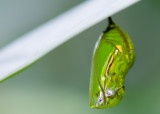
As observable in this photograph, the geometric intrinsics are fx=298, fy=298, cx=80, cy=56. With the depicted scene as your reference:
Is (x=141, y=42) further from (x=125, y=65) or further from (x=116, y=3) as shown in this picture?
(x=116, y=3)

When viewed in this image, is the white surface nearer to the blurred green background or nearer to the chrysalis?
the chrysalis

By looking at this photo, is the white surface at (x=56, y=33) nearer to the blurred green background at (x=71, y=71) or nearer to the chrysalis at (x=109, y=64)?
the chrysalis at (x=109, y=64)

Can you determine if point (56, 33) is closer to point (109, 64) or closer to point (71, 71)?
point (109, 64)

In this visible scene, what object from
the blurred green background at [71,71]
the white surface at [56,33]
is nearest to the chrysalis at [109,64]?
the white surface at [56,33]

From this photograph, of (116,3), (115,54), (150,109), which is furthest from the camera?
(150,109)

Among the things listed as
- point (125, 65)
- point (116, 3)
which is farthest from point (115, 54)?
point (116, 3)

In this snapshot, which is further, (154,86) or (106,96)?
(154,86)
